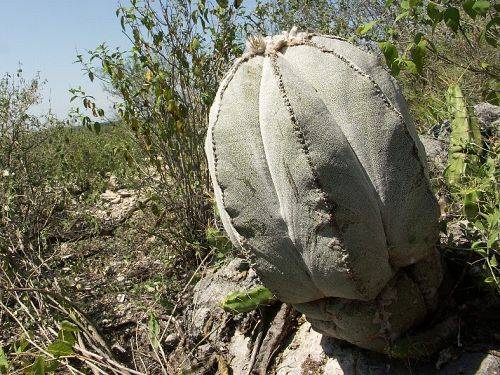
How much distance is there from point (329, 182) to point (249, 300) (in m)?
1.10

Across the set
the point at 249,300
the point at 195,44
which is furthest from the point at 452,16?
the point at 195,44

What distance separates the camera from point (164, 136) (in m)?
4.18

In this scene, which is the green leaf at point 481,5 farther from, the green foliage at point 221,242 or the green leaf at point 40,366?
the green leaf at point 40,366

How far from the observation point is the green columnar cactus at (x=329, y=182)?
5.73 ft

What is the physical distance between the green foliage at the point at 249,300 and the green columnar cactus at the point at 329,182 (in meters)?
0.62

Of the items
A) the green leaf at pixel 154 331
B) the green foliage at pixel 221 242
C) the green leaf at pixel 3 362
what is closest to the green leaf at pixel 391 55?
the green foliage at pixel 221 242

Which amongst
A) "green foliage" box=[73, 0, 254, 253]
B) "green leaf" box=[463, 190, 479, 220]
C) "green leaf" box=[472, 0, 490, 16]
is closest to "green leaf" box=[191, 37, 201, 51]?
"green foliage" box=[73, 0, 254, 253]

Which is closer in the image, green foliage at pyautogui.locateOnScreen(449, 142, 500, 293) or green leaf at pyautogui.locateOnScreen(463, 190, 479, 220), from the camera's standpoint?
green foliage at pyautogui.locateOnScreen(449, 142, 500, 293)

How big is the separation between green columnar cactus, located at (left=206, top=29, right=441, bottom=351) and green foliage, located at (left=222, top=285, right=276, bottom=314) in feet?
2.04

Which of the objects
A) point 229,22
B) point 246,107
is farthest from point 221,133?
point 229,22

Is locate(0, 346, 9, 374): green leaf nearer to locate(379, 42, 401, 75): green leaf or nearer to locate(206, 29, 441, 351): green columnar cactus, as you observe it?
locate(206, 29, 441, 351): green columnar cactus

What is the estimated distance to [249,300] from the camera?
264cm

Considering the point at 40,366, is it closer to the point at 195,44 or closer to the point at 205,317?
the point at 205,317

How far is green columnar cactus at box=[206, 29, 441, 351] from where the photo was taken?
5.73 ft
